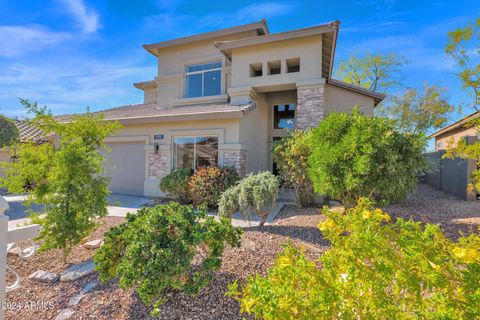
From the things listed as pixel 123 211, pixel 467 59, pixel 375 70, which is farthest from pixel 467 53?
pixel 375 70

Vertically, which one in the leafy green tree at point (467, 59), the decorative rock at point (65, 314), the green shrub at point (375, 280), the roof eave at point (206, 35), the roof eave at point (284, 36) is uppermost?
the roof eave at point (206, 35)

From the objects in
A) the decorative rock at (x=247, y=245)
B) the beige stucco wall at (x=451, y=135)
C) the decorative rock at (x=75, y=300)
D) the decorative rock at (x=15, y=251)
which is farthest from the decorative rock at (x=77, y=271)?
the beige stucco wall at (x=451, y=135)

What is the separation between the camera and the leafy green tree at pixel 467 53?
4008mm

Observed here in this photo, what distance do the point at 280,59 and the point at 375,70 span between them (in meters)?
21.4

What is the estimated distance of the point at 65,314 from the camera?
3.18m

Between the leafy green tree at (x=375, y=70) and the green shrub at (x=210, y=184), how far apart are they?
24042mm

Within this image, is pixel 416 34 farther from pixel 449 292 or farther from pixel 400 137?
pixel 449 292

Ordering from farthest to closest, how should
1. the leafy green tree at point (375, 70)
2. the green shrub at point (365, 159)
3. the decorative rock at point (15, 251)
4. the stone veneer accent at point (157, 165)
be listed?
the leafy green tree at point (375, 70) < the stone veneer accent at point (157, 165) < the green shrub at point (365, 159) < the decorative rock at point (15, 251)

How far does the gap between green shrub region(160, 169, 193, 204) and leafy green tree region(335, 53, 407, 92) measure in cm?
2466

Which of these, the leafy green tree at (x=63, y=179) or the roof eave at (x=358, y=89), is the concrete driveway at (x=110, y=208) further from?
the roof eave at (x=358, y=89)

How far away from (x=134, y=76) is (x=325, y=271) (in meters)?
19.6

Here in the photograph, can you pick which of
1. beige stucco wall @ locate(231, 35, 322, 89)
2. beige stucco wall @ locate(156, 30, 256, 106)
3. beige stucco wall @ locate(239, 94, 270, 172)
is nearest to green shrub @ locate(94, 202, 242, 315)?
beige stucco wall @ locate(239, 94, 270, 172)

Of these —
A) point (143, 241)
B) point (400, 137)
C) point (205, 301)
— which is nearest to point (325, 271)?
point (205, 301)

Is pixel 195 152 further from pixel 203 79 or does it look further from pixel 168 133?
pixel 203 79
